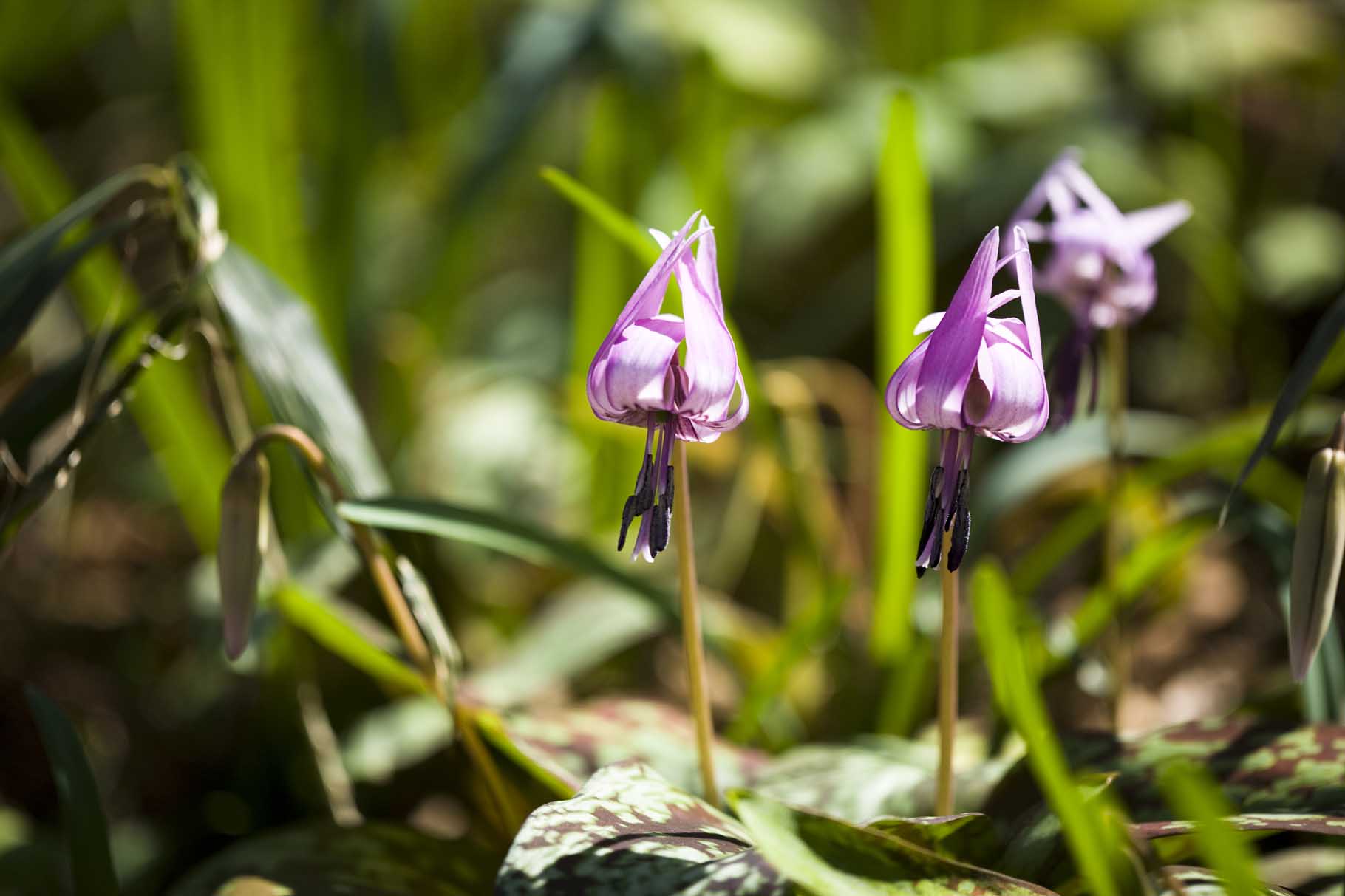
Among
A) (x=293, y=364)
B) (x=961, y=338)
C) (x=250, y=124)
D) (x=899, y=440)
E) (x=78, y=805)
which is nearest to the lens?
(x=961, y=338)

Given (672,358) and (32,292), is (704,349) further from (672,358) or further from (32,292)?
(32,292)

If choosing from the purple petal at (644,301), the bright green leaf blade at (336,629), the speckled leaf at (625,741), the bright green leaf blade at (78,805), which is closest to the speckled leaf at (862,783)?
the speckled leaf at (625,741)

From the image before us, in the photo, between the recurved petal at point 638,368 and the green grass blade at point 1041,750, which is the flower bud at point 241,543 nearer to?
the recurved petal at point 638,368

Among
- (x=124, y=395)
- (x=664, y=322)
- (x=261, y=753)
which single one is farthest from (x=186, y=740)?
(x=664, y=322)

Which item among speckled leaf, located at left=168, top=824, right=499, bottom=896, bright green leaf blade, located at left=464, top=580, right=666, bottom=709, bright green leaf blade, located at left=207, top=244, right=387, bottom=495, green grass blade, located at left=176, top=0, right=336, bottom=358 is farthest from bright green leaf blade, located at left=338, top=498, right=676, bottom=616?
green grass blade, located at left=176, top=0, right=336, bottom=358

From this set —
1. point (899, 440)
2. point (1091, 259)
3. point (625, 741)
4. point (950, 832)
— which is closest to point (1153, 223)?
point (1091, 259)

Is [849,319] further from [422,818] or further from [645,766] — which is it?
[645,766]

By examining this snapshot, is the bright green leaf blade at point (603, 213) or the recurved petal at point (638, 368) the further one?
the bright green leaf blade at point (603, 213)
